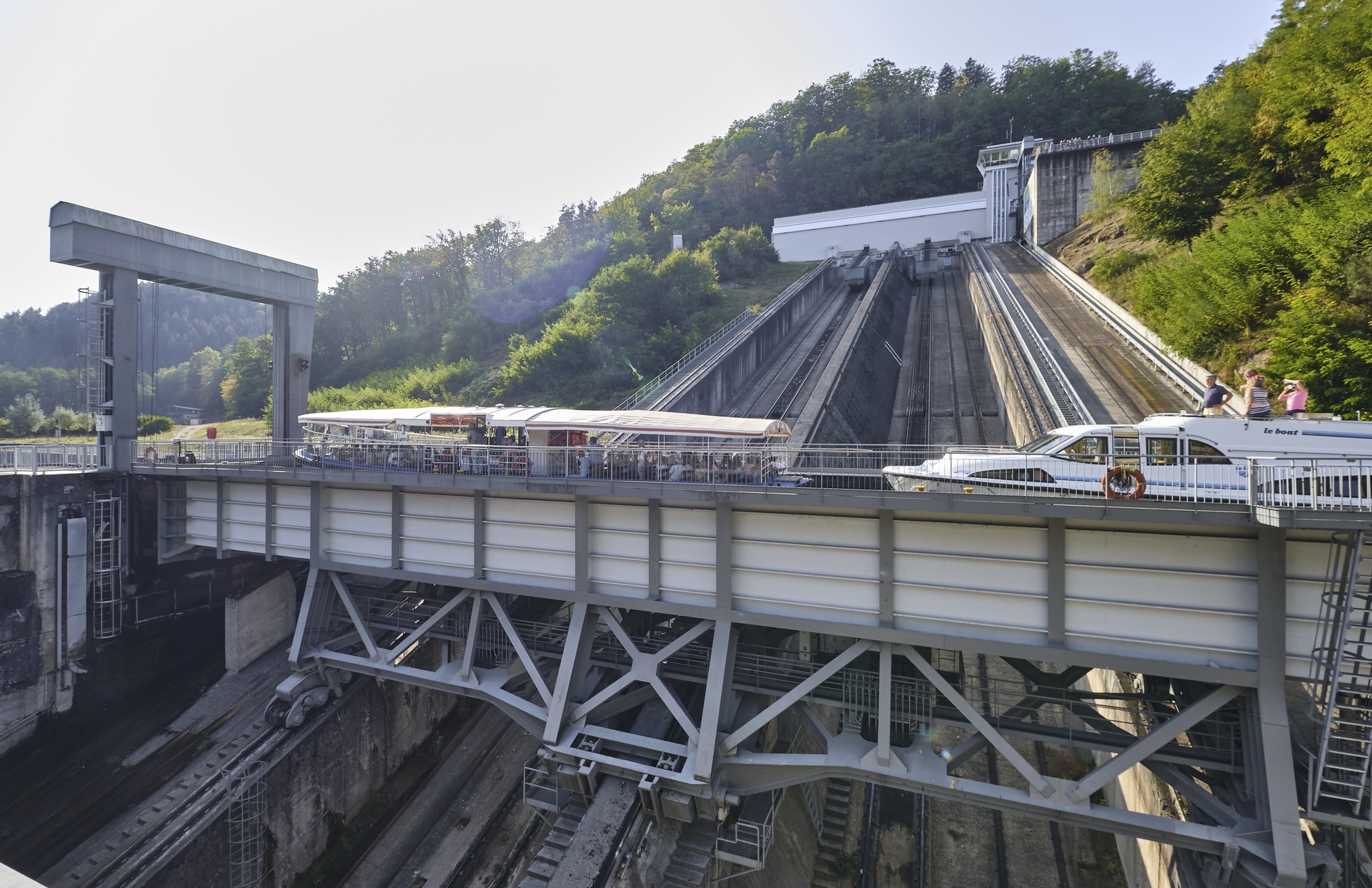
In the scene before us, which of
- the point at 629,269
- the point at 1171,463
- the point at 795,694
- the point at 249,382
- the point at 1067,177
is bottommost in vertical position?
the point at 795,694

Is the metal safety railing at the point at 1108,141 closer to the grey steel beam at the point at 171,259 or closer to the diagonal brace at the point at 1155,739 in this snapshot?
the diagonal brace at the point at 1155,739

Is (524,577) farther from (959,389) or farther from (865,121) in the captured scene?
(865,121)

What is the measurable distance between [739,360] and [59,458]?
3171cm

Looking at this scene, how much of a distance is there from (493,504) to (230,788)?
9.33 meters

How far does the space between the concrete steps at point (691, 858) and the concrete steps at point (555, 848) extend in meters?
1.97

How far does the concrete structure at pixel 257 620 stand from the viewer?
757 inches

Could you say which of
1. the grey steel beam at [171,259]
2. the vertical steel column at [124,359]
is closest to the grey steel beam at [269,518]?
the vertical steel column at [124,359]

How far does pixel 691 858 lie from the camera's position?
11.6 metres

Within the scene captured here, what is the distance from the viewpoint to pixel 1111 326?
1169 inches

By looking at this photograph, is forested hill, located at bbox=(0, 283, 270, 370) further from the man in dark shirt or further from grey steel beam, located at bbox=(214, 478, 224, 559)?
the man in dark shirt

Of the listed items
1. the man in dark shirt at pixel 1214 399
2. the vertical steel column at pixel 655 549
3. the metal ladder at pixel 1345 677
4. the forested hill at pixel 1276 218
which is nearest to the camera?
the metal ladder at pixel 1345 677

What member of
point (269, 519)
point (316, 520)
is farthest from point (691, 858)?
point (269, 519)

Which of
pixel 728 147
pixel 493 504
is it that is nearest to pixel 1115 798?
pixel 493 504

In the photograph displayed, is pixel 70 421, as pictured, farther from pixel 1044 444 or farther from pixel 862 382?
pixel 1044 444
